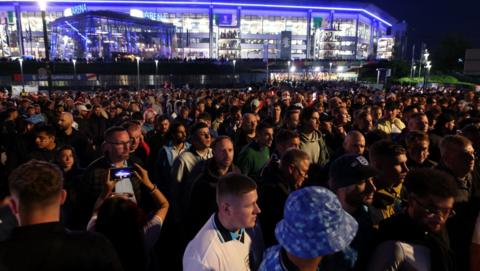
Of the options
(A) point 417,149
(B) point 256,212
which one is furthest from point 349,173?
(A) point 417,149

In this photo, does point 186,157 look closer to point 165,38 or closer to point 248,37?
point 165,38

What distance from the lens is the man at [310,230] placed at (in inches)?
73.7

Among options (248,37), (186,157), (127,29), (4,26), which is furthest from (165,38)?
(186,157)

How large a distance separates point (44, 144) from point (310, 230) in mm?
5272

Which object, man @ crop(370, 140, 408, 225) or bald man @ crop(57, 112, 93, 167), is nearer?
man @ crop(370, 140, 408, 225)

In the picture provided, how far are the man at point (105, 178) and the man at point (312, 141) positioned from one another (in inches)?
114

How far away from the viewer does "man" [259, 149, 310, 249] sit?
3.65 metres

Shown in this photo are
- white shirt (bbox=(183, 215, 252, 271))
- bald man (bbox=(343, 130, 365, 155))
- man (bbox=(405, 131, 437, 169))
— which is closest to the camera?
white shirt (bbox=(183, 215, 252, 271))

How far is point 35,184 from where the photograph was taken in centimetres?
232

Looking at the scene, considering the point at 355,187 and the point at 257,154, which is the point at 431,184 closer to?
the point at 355,187

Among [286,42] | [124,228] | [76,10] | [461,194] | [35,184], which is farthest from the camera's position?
[76,10]

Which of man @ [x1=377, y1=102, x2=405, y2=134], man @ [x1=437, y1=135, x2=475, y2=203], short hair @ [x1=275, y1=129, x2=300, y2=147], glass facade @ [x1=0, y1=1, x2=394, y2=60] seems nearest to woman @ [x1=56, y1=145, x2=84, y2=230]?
short hair @ [x1=275, y1=129, x2=300, y2=147]

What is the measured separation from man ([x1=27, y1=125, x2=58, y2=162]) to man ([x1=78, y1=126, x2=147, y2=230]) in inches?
74.8

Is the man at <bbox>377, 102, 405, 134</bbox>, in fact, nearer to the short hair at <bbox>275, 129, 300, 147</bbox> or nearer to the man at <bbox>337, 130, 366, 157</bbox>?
the man at <bbox>337, 130, 366, 157</bbox>
